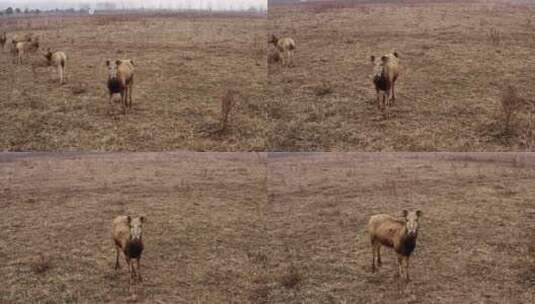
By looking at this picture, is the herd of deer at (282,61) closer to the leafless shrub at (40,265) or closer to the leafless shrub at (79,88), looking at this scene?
the leafless shrub at (79,88)

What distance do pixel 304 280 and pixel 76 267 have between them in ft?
12.1

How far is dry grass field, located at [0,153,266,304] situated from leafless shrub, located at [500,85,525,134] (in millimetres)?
3666

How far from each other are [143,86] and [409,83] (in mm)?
4642

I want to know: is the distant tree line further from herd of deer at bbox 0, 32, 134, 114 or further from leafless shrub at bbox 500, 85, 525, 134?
leafless shrub at bbox 500, 85, 525, 134

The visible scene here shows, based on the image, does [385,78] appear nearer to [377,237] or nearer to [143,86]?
[377,237]

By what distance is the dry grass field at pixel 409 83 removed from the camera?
660 centimetres

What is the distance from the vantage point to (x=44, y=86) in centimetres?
791

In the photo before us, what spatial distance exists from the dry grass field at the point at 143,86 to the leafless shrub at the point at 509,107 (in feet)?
11.6

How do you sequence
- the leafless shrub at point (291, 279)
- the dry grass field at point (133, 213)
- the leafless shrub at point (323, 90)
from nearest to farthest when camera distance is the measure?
1. the leafless shrub at point (291, 279)
2. the dry grass field at point (133, 213)
3. the leafless shrub at point (323, 90)

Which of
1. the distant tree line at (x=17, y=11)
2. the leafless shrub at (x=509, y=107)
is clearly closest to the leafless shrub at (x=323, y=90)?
the leafless shrub at (x=509, y=107)

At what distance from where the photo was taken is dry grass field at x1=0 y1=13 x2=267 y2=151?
21.7 feet

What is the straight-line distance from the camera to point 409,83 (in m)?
8.01

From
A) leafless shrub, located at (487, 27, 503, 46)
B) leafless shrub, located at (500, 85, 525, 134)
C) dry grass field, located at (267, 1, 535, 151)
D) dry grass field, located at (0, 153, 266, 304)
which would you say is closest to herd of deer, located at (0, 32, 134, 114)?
dry grass field, located at (0, 153, 266, 304)

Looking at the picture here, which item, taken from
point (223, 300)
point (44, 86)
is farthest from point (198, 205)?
point (44, 86)
